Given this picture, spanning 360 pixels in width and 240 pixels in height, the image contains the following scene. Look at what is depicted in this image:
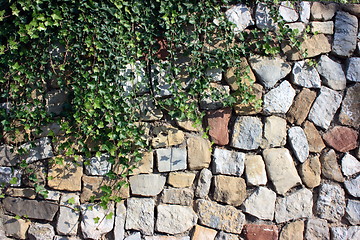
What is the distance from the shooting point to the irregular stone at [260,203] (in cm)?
262

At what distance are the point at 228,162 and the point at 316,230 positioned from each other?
0.82 m

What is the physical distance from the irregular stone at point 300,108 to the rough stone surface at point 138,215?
1179mm

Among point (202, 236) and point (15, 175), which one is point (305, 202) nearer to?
point (202, 236)

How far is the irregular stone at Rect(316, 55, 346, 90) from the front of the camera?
2.72 meters

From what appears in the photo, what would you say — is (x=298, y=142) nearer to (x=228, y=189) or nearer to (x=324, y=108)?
(x=324, y=108)

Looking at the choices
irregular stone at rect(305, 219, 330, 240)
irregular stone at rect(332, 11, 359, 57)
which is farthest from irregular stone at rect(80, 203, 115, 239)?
irregular stone at rect(332, 11, 359, 57)

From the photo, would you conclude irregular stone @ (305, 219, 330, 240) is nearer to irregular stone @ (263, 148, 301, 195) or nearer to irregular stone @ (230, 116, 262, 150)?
irregular stone @ (263, 148, 301, 195)

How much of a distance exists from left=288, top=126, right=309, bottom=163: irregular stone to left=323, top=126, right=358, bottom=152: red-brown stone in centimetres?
18

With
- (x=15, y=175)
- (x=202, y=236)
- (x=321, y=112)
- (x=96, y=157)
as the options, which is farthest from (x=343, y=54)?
(x=15, y=175)

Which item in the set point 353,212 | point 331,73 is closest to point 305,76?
point 331,73

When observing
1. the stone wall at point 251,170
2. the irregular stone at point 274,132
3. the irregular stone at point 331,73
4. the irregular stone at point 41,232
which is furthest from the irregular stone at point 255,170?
the irregular stone at point 41,232

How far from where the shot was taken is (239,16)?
2.60 m

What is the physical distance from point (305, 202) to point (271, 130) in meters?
0.57

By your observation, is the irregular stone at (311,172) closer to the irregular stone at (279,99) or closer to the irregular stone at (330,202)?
the irregular stone at (330,202)
